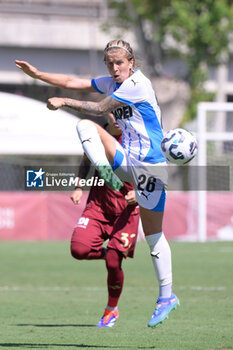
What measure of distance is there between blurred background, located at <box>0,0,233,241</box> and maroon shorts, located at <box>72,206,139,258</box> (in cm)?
99

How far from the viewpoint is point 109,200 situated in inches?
329

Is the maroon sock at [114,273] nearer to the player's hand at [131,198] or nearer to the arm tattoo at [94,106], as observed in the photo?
the player's hand at [131,198]

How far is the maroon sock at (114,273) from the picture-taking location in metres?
8.16

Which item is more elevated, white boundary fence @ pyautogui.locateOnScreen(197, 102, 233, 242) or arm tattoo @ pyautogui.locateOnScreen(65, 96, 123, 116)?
arm tattoo @ pyautogui.locateOnScreen(65, 96, 123, 116)

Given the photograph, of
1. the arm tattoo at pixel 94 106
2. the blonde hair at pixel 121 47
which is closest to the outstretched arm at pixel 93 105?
the arm tattoo at pixel 94 106

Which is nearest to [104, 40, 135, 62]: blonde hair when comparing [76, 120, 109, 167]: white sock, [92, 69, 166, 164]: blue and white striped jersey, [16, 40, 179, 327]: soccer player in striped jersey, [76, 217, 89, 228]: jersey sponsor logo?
[16, 40, 179, 327]: soccer player in striped jersey

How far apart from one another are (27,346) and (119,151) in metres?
1.74

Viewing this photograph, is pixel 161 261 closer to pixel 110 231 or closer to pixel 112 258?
pixel 112 258

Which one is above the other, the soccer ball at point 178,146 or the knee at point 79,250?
the soccer ball at point 178,146

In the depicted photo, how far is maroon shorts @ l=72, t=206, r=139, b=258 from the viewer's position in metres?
8.09

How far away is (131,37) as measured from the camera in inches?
1334

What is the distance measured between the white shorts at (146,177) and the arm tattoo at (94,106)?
53 centimetres

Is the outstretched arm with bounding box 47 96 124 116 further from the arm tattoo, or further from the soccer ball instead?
the soccer ball

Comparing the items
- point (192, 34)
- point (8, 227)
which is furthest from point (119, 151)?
point (192, 34)
